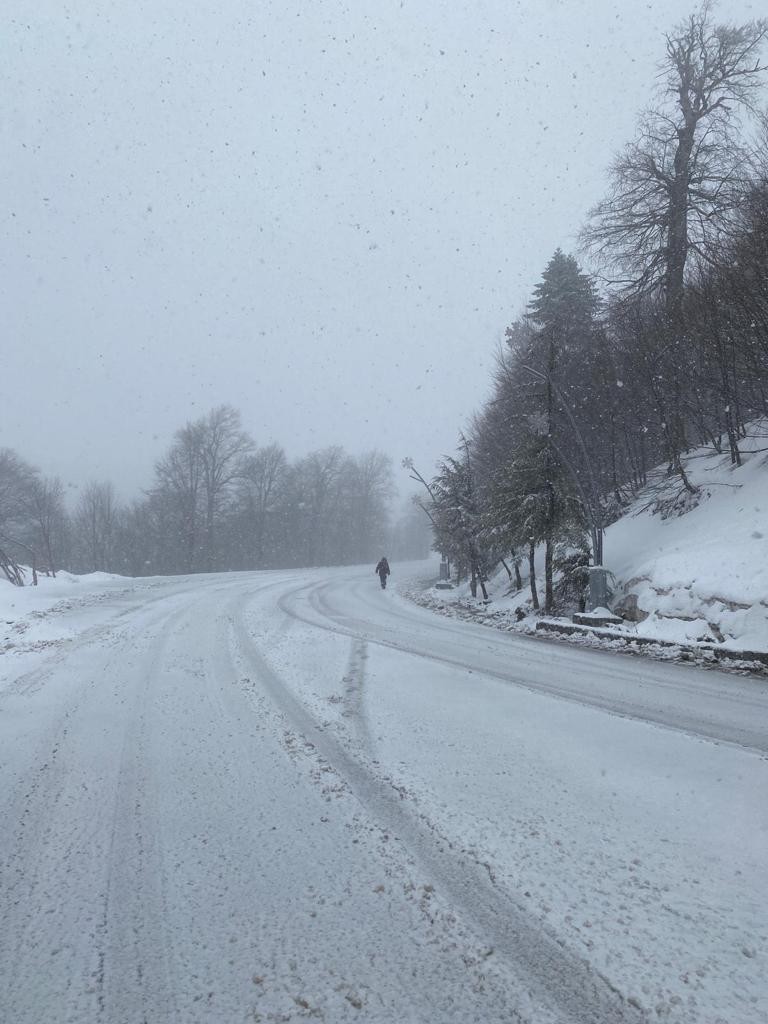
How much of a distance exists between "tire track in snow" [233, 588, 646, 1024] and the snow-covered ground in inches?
314

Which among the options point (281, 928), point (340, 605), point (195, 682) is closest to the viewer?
point (281, 928)

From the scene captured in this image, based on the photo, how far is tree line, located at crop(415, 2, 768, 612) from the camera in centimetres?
1486

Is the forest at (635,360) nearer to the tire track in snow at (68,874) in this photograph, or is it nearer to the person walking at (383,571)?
the person walking at (383,571)

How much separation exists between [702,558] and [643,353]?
24.0 feet

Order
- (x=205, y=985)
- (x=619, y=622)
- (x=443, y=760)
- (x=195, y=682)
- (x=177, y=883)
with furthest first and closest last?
(x=619, y=622) < (x=195, y=682) < (x=443, y=760) < (x=177, y=883) < (x=205, y=985)

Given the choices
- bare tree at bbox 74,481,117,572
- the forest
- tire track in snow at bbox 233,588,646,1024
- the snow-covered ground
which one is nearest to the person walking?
the forest

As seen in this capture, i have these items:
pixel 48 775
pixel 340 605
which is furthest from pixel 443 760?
pixel 340 605

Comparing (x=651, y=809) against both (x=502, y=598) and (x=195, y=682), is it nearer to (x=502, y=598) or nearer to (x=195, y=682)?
(x=195, y=682)

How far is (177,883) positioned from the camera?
9.87ft

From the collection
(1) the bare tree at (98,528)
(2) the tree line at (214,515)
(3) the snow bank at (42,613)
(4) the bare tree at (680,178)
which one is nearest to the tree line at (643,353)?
(4) the bare tree at (680,178)

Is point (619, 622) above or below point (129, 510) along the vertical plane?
below

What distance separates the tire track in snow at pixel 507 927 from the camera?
85.9 inches

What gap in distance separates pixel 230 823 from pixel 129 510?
287 feet

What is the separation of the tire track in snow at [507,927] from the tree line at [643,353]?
12910mm
